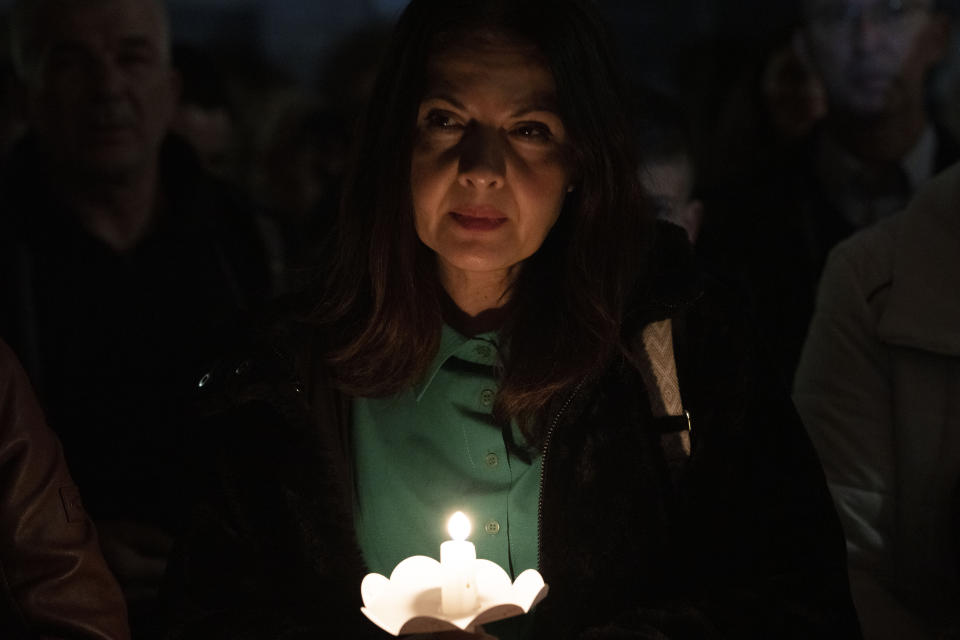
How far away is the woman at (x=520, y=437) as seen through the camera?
233cm

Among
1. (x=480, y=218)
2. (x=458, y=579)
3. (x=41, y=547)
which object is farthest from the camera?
(x=480, y=218)

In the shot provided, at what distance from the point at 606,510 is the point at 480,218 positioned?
2.05 ft

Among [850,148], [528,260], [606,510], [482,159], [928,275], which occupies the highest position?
[482,159]

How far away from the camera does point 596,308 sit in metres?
2.43

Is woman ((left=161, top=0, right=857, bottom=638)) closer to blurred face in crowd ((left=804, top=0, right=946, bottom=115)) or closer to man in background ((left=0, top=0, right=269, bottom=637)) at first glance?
man in background ((left=0, top=0, right=269, bottom=637))

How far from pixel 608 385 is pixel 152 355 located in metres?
1.78

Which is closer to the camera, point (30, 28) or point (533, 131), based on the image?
point (533, 131)

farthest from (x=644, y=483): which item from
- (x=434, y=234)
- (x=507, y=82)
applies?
(x=507, y=82)

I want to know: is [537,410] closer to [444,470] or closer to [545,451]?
[545,451]

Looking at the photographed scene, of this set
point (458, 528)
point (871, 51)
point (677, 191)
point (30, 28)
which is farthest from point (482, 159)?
point (871, 51)

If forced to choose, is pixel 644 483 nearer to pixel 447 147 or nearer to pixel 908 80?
pixel 447 147

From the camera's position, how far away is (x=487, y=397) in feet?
8.04

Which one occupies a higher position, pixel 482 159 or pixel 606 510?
pixel 482 159

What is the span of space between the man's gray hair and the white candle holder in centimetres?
241
